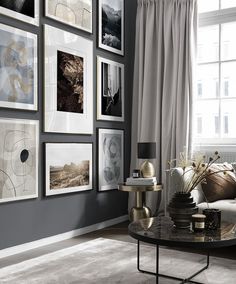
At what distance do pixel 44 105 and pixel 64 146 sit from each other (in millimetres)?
490

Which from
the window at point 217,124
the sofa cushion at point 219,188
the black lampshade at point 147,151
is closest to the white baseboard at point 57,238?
the black lampshade at point 147,151

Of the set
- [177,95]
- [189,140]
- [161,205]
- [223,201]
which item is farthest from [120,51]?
[223,201]

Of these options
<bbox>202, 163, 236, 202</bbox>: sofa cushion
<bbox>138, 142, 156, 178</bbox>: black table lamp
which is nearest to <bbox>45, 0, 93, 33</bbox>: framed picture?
<bbox>138, 142, 156, 178</bbox>: black table lamp

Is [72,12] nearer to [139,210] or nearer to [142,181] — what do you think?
[142,181]

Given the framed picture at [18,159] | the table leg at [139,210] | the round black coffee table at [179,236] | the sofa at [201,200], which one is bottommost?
the table leg at [139,210]

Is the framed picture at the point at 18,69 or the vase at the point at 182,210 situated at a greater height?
the framed picture at the point at 18,69

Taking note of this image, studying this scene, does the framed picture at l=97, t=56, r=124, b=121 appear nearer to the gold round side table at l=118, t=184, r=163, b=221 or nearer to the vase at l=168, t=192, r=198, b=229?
the gold round side table at l=118, t=184, r=163, b=221

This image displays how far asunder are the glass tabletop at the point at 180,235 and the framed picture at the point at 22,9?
2132 millimetres

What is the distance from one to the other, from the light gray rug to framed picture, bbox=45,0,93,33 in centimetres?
229

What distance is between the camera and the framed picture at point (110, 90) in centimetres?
470

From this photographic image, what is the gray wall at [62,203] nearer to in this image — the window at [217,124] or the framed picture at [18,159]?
the framed picture at [18,159]

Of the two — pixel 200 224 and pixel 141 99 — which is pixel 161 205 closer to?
pixel 141 99

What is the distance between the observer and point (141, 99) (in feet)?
17.0

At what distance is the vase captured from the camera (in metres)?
2.80
